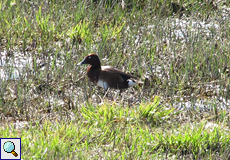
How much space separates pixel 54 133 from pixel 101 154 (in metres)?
0.51

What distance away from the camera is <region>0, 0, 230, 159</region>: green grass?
11.9 ft

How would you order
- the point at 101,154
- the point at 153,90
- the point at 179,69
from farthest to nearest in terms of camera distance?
the point at 179,69, the point at 153,90, the point at 101,154

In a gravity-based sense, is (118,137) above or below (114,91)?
below

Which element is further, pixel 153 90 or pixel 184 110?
pixel 153 90

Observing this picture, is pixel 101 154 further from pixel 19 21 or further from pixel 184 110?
pixel 19 21

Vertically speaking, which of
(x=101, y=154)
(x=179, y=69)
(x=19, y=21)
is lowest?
(x=101, y=154)

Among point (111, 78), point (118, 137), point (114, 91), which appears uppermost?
point (111, 78)

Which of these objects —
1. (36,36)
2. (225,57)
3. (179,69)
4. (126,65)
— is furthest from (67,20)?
(225,57)

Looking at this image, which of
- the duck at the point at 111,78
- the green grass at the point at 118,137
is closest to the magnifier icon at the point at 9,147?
the green grass at the point at 118,137

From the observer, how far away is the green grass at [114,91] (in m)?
3.62

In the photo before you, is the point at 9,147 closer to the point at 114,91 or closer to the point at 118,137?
the point at 118,137

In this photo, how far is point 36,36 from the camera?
19.9 feet

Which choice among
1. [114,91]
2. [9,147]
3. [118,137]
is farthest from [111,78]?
[9,147]

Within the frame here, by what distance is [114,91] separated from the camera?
206 inches
